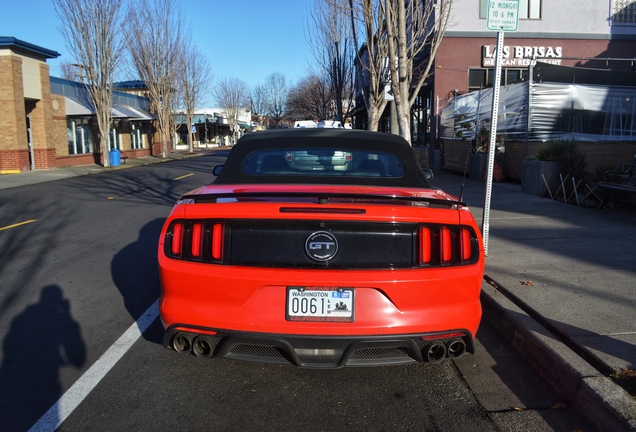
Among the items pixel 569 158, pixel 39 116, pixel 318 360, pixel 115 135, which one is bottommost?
pixel 318 360

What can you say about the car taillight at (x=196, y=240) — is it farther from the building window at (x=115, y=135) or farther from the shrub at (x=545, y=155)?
the building window at (x=115, y=135)

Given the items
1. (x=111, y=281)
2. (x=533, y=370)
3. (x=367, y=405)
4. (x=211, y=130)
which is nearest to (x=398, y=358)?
(x=367, y=405)

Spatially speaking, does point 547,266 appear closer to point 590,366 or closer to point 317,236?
point 590,366

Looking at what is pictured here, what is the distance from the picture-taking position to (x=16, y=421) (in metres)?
3.18

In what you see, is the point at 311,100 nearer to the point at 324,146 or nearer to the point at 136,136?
the point at 136,136

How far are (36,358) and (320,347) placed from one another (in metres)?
2.32

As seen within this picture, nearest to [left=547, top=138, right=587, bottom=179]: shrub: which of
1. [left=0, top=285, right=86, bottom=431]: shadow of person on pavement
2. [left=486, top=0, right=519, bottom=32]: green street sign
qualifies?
[left=486, top=0, right=519, bottom=32]: green street sign

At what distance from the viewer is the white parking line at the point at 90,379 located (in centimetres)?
319

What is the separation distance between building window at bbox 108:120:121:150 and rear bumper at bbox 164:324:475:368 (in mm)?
35143

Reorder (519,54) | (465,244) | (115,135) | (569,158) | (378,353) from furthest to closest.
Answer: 1. (115,135)
2. (519,54)
3. (569,158)
4. (465,244)
5. (378,353)

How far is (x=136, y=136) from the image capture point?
4197 cm

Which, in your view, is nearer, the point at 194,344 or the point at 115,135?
the point at 194,344

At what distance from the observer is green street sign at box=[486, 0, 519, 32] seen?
19.9 ft

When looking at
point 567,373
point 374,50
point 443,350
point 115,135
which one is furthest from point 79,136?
point 567,373
